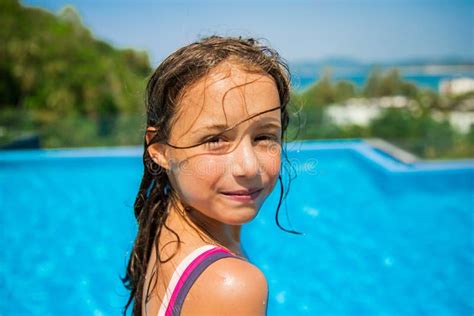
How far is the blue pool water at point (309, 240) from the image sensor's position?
472 cm

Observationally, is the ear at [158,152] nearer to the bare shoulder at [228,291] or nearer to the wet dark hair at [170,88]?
the wet dark hair at [170,88]

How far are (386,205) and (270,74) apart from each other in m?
6.45

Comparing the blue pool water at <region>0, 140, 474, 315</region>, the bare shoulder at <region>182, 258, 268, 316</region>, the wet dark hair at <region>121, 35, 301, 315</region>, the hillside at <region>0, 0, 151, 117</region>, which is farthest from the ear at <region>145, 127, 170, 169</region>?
the hillside at <region>0, 0, 151, 117</region>

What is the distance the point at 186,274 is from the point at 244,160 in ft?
1.21

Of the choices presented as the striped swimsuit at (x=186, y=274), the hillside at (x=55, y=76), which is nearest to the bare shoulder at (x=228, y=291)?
the striped swimsuit at (x=186, y=274)

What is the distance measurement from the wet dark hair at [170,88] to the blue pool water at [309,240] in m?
1.03

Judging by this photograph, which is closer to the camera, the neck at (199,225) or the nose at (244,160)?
the nose at (244,160)

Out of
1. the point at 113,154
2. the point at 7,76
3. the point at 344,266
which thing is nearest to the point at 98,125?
the point at 113,154

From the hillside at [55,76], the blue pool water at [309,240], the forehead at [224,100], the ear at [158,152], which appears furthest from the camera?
the hillside at [55,76]

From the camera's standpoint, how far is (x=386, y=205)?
7.49 metres

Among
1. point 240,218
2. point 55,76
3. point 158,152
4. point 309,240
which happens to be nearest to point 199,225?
point 240,218

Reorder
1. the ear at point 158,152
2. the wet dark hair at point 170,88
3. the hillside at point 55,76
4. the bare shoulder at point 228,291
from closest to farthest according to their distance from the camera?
the bare shoulder at point 228,291 → the wet dark hair at point 170,88 → the ear at point 158,152 → the hillside at point 55,76

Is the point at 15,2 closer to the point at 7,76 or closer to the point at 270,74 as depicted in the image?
the point at 7,76

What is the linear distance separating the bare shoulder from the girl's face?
244 millimetres
